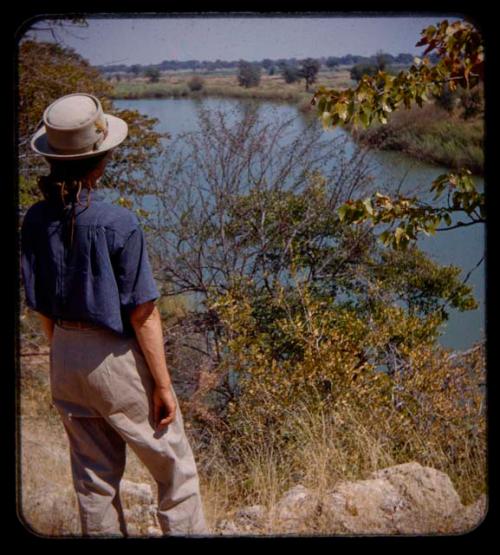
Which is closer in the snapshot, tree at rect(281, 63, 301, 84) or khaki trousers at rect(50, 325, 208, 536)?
khaki trousers at rect(50, 325, 208, 536)

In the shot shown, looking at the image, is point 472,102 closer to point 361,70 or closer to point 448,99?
point 448,99

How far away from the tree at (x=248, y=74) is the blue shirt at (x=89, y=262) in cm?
180

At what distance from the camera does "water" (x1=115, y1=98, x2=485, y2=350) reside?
13.5ft

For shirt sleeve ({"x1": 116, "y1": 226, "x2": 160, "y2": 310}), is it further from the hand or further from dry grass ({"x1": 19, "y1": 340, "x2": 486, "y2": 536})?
dry grass ({"x1": 19, "y1": 340, "x2": 486, "y2": 536})

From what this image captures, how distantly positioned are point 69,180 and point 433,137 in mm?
2585

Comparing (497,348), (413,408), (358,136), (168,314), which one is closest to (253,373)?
(413,408)

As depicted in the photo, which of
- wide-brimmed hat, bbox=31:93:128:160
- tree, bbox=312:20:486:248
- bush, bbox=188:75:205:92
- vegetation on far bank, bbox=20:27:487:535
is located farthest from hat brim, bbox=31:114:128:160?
bush, bbox=188:75:205:92

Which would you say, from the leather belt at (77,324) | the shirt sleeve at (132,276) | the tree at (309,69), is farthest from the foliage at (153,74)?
the leather belt at (77,324)

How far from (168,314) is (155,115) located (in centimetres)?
144

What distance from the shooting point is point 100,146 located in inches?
103

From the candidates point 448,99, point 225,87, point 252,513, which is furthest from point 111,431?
point 448,99

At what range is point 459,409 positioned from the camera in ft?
12.4

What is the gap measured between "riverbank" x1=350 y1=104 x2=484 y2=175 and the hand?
6.35 feet

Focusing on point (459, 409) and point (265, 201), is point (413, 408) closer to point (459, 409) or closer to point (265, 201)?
point (459, 409)
